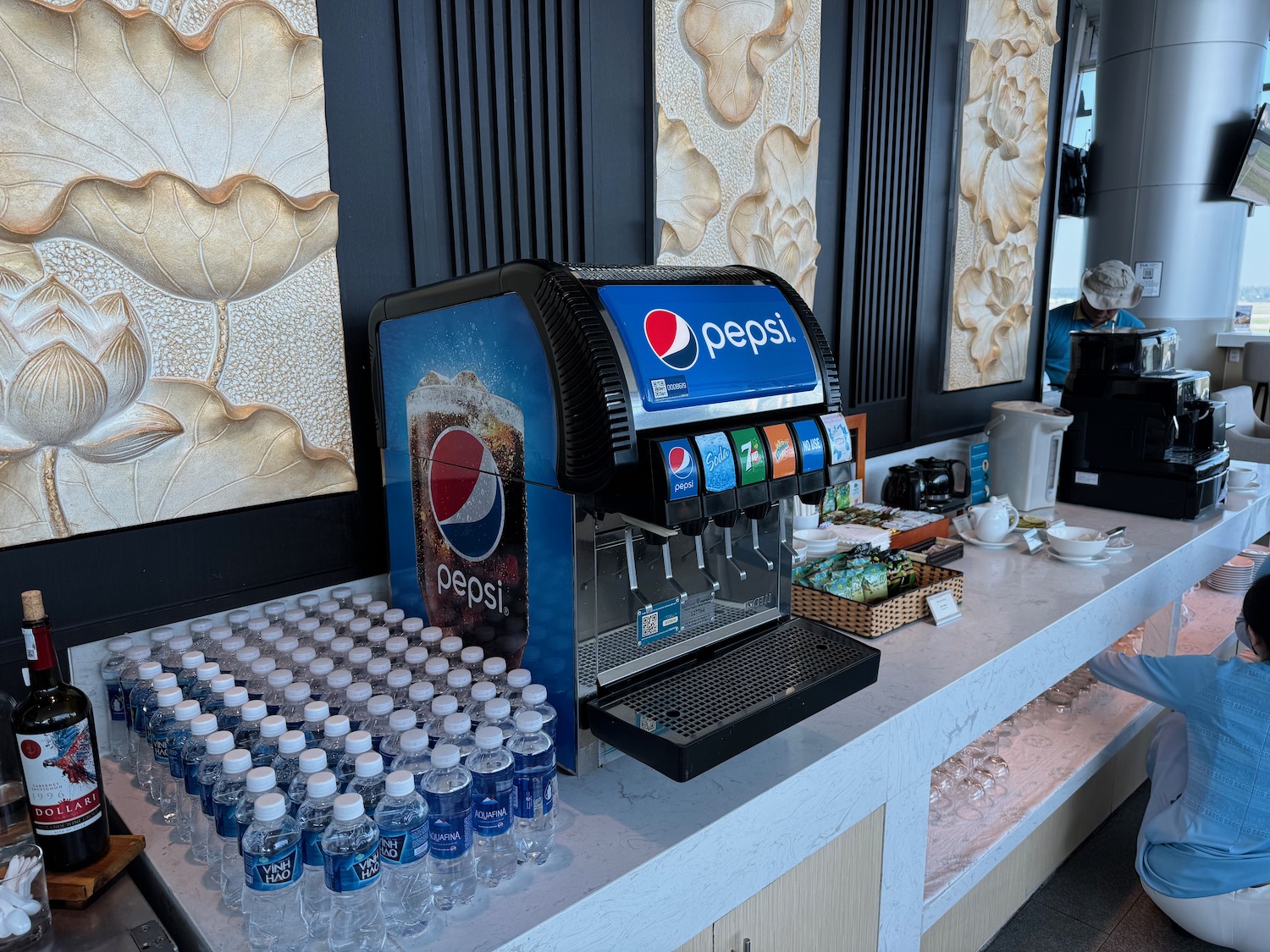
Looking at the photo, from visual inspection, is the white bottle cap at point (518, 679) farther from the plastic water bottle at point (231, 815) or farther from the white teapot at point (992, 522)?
the white teapot at point (992, 522)

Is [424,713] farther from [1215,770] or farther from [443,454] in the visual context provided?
[1215,770]

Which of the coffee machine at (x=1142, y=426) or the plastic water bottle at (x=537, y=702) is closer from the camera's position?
the plastic water bottle at (x=537, y=702)

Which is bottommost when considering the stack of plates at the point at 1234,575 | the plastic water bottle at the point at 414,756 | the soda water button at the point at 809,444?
the stack of plates at the point at 1234,575

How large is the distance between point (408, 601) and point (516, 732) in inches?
22.7

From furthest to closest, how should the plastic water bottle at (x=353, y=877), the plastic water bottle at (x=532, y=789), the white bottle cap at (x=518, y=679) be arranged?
1. the white bottle cap at (x=518, y=679)
2. the plastic water bottle at (x=532, y=789)
3. the plastic water bottle at (x=353, y=877)

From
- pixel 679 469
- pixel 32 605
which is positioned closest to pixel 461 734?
pixel 679 469

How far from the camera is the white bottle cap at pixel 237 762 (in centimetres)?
105

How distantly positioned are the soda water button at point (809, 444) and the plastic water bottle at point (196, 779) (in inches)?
35.3

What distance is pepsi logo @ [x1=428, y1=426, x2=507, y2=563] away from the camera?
1376 millimetres

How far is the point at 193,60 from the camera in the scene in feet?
4.77

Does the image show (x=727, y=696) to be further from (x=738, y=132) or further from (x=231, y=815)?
(x=738, y=132)

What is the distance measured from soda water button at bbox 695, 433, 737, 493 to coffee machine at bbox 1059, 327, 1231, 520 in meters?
2.34

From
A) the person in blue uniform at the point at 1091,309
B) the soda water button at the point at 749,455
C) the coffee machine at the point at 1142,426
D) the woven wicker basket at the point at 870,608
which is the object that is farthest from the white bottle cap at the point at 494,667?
the person in blue uniform at the point at 1091,309

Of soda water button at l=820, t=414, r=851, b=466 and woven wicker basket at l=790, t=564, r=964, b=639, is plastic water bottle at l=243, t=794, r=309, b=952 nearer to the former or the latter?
soda water button at l=820, t=414, r=851, b=466
